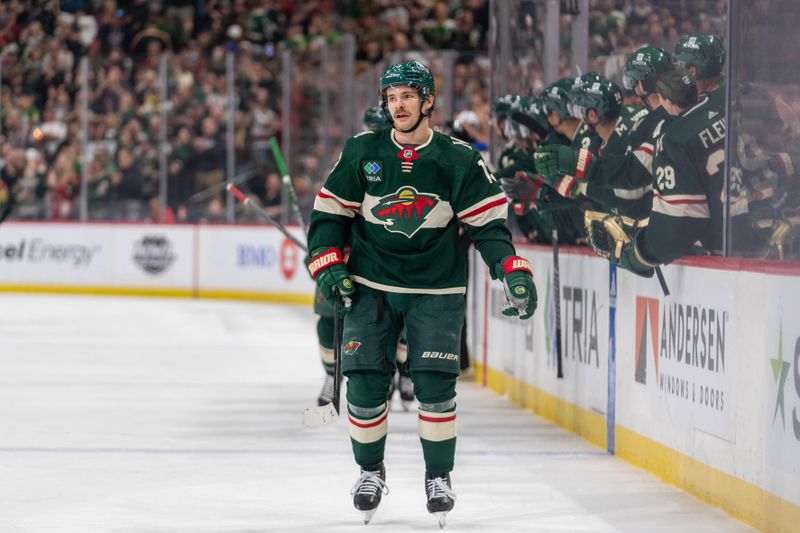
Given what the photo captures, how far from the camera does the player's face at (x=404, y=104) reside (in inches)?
213

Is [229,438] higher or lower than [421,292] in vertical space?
lower

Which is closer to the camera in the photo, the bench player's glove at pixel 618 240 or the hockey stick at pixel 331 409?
the hockey stick at pixel 331 409

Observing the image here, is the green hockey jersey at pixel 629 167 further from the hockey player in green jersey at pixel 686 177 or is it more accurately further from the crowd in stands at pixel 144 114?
the crowd in stands at pixel 144 114

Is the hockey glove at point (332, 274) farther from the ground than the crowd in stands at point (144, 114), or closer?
closer

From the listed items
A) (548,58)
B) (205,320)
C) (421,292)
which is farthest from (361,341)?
(205,320)

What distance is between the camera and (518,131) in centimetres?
902

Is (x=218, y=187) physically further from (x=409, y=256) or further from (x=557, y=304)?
(x=409, y=256)

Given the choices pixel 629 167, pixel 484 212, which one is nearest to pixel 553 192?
pixel 629 167

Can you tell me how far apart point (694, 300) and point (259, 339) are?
28.4 ft

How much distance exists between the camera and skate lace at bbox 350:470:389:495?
18.1ft

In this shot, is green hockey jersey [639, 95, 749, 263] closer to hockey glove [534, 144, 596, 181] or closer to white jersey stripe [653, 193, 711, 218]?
white jersey stripe [653, 193, 711, 218]

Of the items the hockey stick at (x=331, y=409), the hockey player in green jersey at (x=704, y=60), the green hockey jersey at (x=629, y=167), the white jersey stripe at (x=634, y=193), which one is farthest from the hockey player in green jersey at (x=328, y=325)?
the hockey stick at (x=331, y=409)

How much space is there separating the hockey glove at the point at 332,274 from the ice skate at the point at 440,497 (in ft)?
2.20

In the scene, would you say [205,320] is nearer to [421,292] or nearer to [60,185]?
[60,185]
